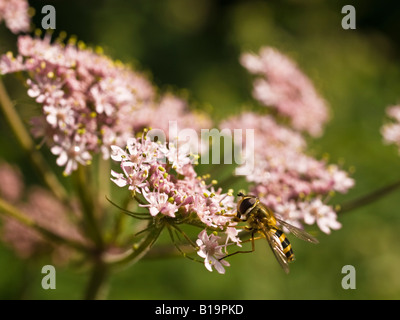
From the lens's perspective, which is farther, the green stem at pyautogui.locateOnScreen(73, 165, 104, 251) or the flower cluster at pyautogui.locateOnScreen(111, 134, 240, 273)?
the green stem at pyautogui.locateOnScreen(73, 165, 104, 251)

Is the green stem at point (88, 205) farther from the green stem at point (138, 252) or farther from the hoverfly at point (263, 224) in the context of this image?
the hoverfly at point (263, 224)

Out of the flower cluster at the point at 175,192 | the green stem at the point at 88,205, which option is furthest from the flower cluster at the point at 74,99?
the flower cluster at the point at 175,192

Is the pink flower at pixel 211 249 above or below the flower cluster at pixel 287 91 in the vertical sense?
below

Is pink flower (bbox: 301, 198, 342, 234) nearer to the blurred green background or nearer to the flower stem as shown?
the flower stem

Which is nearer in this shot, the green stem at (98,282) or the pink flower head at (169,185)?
the pink flower head at (169,185)

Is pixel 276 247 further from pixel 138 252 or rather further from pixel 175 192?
pixel 138 252

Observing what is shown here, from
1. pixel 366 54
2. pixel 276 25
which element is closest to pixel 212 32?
pixel 276 25

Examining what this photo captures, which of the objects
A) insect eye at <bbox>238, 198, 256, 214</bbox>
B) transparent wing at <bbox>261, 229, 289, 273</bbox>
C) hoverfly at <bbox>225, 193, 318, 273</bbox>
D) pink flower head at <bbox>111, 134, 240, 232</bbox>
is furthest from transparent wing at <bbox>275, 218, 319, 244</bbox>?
pink flower head at <bbox>111, 134, 240, 232</bbox>
